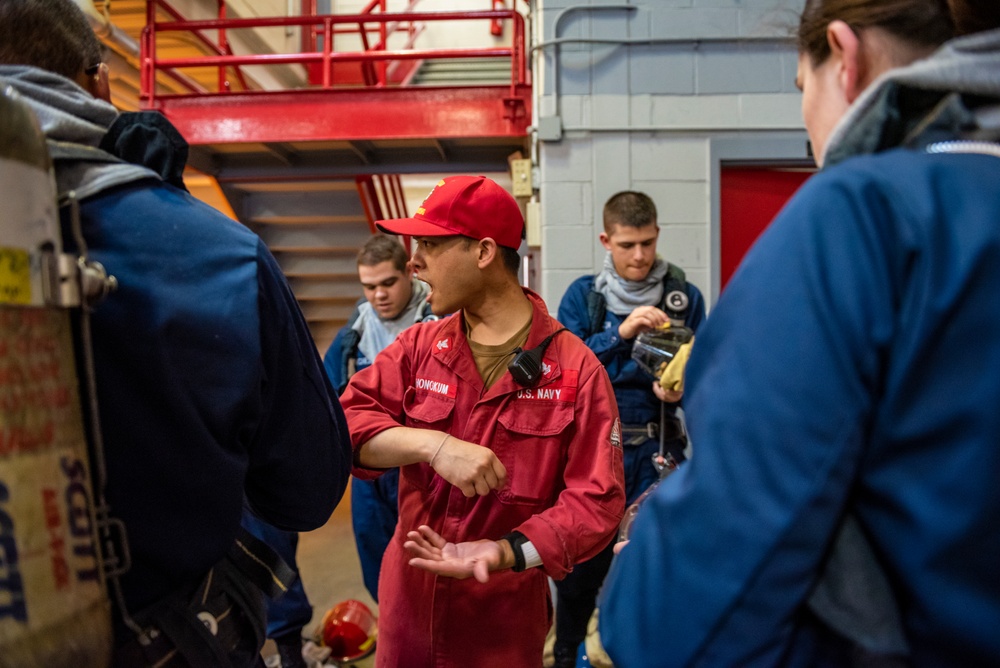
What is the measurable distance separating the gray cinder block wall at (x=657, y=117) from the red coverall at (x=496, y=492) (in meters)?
2.82

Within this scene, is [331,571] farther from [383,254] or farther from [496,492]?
[496,492]

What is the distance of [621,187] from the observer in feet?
16.0

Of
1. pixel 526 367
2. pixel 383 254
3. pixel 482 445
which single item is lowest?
pixel 482 445

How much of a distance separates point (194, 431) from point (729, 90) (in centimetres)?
455

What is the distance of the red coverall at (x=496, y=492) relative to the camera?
188 centimetres

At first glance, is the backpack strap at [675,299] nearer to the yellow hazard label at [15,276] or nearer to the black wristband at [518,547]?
the black wristband at [518,547]

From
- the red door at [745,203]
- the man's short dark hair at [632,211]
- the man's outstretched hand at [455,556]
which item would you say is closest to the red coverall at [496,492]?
the man's outstretched hand at [455,556]

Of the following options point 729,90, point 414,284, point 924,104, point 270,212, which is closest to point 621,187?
point 729,90

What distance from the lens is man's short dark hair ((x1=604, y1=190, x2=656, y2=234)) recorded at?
11.6 feet

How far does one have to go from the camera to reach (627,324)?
321 centimetres

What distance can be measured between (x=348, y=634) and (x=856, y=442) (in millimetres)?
3724

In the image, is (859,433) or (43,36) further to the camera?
(43,36)

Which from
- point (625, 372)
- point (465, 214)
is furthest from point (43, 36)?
point (625, 372)

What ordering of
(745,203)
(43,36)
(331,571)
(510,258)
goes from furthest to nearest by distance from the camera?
(331,571) < (745,203) < (510,258) < (43,36)
